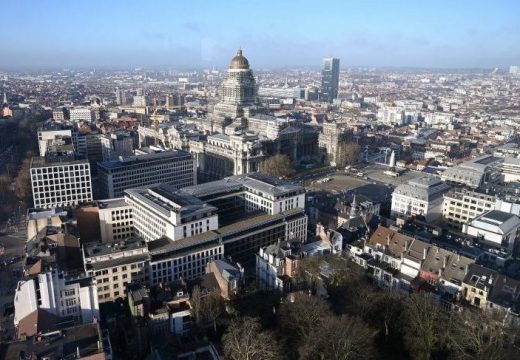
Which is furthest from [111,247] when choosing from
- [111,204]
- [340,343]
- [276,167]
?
[276,167]

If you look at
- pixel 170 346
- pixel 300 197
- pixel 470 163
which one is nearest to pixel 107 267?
pixel 170 346

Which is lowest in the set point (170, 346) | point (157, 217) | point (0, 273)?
point (0, 273)

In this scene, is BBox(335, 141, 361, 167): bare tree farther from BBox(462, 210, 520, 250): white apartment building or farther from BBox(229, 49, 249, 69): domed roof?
BBox(462, 210, 520, 250): white apartment building

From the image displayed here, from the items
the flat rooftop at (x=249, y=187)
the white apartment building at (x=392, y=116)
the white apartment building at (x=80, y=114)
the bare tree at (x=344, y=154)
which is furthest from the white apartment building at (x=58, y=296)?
the white apartment building at (x=392, y=116)

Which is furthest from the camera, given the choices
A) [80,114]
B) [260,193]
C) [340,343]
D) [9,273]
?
[80,114]

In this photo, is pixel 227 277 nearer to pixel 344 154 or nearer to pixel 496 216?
pixel 496 216

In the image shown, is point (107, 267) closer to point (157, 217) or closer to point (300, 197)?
point (157, 217)
